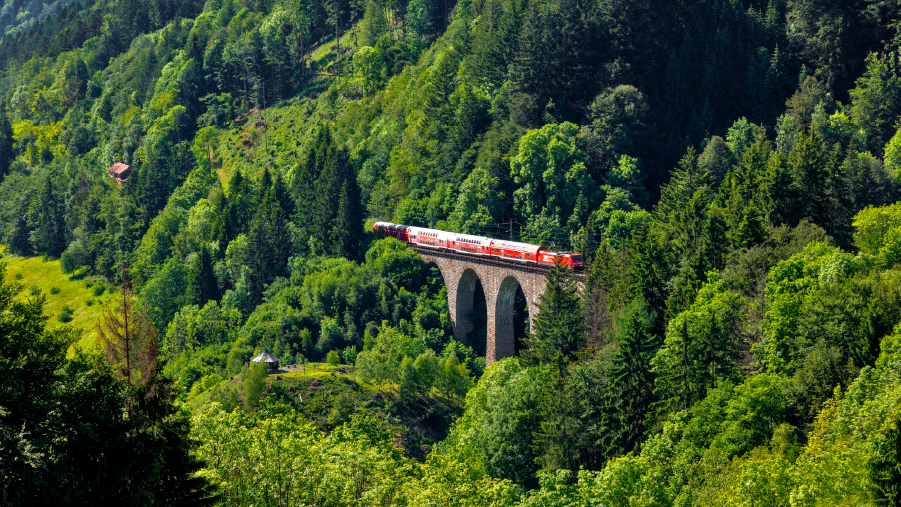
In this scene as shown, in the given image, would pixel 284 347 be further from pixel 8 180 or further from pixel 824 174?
pixel 8 180

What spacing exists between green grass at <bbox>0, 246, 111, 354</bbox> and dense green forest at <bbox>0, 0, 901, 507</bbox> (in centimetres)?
→ 208

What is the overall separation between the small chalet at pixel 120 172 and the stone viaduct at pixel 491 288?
73311 millimetres

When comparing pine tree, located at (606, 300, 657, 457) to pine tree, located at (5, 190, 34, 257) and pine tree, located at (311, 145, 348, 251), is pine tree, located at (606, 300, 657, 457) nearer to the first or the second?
pine tree, located at (311, 145, 348, 251)

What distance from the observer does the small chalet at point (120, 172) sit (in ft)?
519

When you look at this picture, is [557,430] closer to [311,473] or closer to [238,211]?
[311,473]

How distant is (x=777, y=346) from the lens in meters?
54.1

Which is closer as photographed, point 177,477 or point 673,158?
point 177,477

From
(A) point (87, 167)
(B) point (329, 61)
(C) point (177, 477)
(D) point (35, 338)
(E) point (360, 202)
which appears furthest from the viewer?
(A) point (87, 167)

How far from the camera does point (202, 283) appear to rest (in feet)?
385

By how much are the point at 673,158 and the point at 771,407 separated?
182ft

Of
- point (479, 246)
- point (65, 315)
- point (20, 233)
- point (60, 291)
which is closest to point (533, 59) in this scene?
point (479, 246)

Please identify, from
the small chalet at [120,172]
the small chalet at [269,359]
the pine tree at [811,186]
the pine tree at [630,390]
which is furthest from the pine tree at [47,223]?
the pine tree at [811,186]

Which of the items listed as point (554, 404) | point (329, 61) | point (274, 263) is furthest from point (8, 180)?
point (554, 404)

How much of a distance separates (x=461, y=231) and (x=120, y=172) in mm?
80093
